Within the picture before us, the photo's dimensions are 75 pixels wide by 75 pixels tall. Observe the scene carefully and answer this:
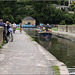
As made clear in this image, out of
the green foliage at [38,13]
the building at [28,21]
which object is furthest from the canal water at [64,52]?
the green foliage at [38,13]

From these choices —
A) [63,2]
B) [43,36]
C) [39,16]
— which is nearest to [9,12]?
[39,16]

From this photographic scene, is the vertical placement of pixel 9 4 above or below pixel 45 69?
above

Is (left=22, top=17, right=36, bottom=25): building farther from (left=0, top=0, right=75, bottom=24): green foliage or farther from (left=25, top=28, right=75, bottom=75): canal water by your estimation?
(left=25, top=28, right=75, bottom=75): canal water

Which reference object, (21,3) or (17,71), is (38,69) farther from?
(21,3)

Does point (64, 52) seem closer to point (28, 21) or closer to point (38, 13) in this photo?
point (28, 21)

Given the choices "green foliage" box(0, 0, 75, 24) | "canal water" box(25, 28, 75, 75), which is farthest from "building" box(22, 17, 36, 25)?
"canal water" box(25, 28, 75, 75)

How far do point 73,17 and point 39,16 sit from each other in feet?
47.3

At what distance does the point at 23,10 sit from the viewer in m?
94.2

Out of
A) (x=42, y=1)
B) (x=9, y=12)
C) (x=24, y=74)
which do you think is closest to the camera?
(x=24, y=74)

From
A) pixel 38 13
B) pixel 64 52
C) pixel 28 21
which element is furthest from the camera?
pixel 38 13

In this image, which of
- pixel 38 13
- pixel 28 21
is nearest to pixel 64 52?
pixel 28 21

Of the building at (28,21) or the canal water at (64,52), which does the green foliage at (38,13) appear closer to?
the building at (28,21)

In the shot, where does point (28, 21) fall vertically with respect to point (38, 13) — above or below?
below

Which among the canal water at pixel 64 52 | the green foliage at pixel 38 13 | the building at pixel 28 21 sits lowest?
the canal water at pixel 64 52
